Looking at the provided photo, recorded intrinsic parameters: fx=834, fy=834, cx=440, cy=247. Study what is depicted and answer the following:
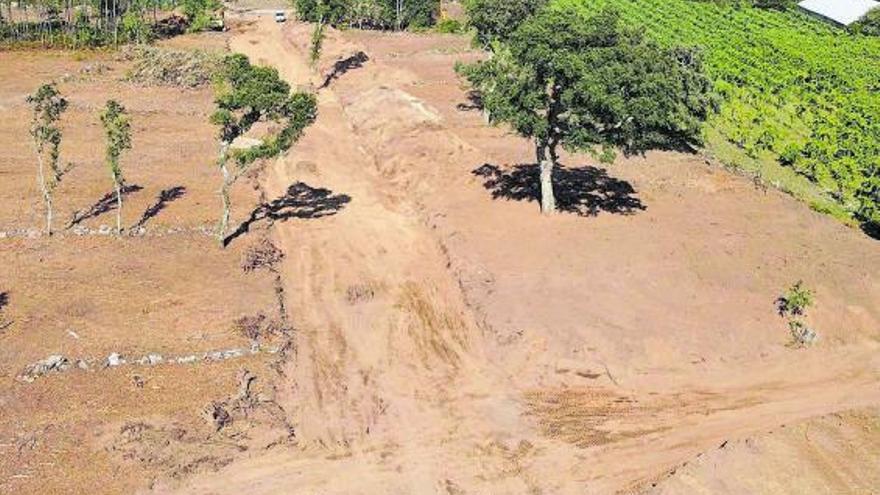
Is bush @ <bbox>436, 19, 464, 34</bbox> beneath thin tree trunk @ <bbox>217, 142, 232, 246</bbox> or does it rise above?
above

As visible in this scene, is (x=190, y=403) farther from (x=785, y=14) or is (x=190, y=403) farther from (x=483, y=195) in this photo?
(x=785, y=14)

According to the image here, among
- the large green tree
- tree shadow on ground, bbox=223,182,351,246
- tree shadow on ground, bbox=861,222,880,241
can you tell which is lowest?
tree shadow on ground, bbox=223,182,351,246

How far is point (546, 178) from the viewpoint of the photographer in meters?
42.6

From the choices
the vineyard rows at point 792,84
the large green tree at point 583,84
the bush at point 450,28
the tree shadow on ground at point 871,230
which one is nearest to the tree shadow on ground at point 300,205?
the large green tree at point 583,84

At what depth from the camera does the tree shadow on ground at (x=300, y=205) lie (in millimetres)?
43625

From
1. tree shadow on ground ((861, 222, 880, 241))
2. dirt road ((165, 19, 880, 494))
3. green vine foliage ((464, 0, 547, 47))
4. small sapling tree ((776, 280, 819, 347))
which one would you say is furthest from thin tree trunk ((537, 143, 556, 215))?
green vine foliage ((464, 0, 547, 47))

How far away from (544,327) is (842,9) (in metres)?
92.3

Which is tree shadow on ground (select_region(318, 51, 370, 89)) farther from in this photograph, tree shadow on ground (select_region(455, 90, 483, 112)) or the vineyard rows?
the vineyard rows

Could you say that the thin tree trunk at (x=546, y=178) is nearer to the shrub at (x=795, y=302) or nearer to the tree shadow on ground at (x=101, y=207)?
the shrub at (x=795, y=302)

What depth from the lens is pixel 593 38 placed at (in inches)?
1555

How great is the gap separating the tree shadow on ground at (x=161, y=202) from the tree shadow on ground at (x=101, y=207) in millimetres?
1694

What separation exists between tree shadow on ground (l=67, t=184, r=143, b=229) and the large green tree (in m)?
19.7

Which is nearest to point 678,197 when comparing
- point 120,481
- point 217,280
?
point 217,280

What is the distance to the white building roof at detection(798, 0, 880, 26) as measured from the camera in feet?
340
